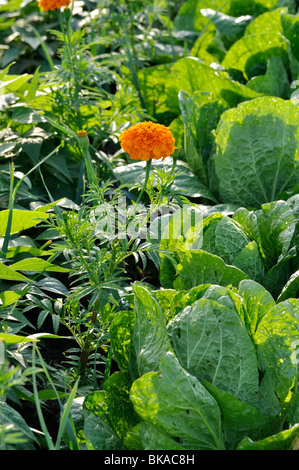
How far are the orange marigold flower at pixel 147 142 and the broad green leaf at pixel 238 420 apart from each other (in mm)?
632

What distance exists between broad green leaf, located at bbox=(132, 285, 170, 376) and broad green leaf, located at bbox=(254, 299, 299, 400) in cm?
29

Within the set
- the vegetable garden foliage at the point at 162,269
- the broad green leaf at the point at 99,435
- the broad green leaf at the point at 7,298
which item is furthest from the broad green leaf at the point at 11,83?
the broad green leaf at the point at 99,435

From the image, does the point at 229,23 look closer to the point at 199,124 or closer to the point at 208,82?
the point at 208,82

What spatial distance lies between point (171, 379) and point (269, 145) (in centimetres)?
127

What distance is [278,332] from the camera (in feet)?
4.66

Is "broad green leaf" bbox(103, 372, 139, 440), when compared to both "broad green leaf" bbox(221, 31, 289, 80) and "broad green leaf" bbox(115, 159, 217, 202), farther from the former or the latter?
"broad green leaf" bbox(221, 31, 289, 80)

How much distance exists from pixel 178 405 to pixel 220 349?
0.65 feet

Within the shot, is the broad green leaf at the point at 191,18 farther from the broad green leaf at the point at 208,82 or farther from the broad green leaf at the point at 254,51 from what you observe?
the broad green leaf at the point at 208,82

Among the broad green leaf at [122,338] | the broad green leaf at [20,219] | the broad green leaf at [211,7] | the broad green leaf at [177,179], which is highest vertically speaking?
the broad green leaf at [211,7]

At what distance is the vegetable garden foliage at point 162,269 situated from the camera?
4.39 ft

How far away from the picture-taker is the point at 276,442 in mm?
1252

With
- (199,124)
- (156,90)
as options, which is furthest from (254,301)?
(156,90)

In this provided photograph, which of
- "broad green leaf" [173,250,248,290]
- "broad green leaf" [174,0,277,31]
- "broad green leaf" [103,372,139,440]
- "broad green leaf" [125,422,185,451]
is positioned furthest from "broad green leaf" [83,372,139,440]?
"broad green leaf" [174,0,277,31]
